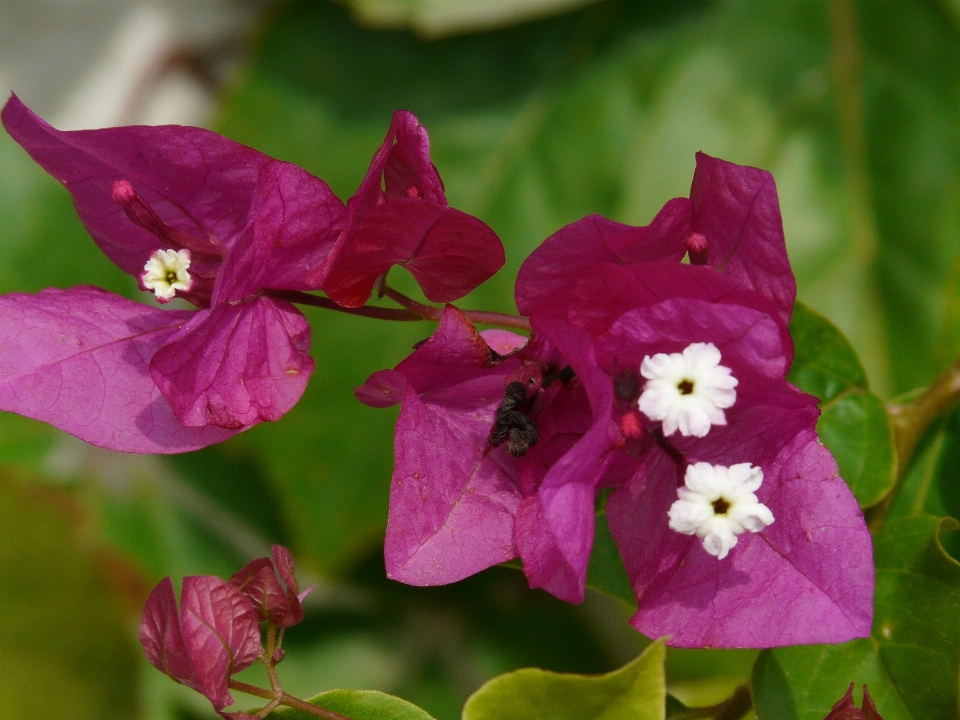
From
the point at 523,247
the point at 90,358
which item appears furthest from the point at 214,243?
the point at 523,247

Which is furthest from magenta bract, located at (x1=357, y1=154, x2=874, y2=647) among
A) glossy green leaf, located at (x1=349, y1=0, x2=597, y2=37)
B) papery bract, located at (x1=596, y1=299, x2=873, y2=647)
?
glossy green leaf, located at (x1=349, y1=0, x2=597, y2=37)

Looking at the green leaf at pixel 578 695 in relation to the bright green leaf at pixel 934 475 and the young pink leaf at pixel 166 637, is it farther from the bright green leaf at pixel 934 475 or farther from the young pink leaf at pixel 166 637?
the bright green leaf at pixel 934 475

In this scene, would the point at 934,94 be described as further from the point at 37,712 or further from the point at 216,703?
the point at 37,712

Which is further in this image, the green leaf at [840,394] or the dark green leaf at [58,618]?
the dark green leaf at [58,618]

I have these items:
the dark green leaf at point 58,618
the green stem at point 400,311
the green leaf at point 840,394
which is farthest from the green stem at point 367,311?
the dark green leaf at point 58,618

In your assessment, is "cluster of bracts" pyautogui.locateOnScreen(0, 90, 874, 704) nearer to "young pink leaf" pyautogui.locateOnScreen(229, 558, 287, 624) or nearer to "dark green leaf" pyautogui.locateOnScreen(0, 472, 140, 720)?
"young pink leaf" pyautogui.locateOnScreen(229, 558, 287, 624)

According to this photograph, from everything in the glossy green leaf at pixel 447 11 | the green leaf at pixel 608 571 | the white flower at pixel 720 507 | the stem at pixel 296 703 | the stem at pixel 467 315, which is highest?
the glossy green leaf at pixel 447 11

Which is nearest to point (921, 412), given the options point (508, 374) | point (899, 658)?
point (899, 658)

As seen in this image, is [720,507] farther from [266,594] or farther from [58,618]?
[58,618]
